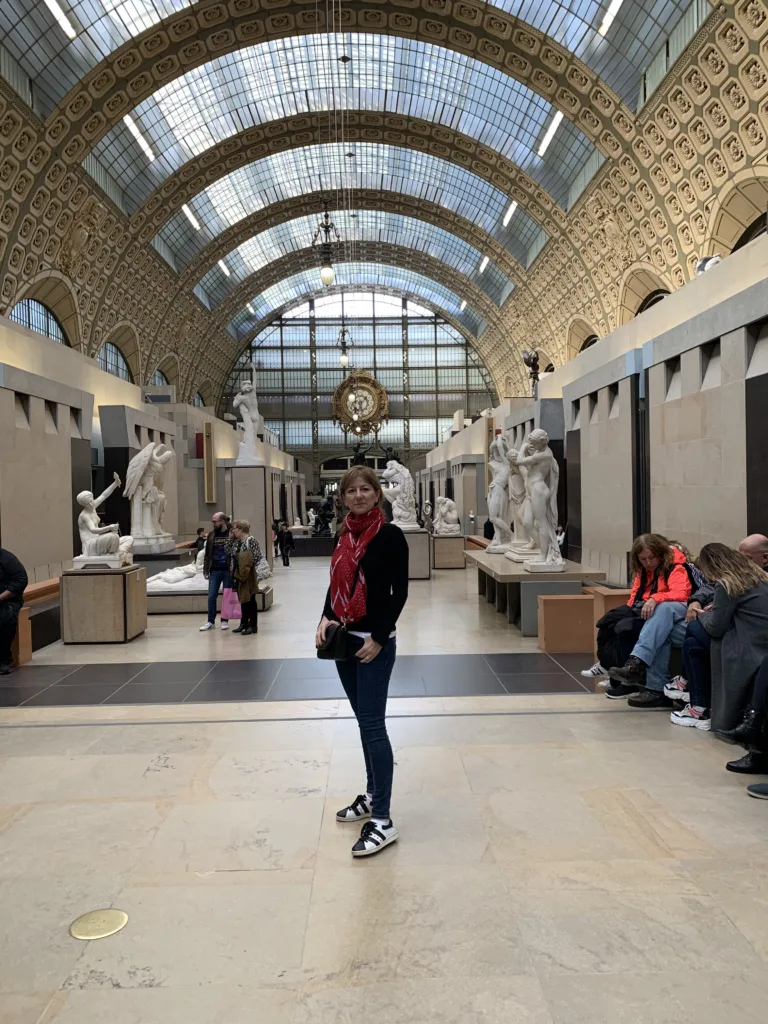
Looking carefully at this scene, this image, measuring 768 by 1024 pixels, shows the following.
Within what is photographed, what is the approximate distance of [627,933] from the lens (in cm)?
287

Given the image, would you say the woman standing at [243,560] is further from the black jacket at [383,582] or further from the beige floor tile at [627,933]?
the beige floor tile at [627,933]

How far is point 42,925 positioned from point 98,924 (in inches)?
8.9

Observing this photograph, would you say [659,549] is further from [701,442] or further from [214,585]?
[214,585]

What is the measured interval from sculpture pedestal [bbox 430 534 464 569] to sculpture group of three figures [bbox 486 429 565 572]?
442 cm

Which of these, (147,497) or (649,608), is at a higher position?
(147,497)

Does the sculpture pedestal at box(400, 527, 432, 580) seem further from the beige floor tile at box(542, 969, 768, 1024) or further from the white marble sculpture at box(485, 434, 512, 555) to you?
the beige floor tile at box(542, 969, 768, 1024)

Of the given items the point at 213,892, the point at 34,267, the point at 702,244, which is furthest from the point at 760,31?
the point at 34,267

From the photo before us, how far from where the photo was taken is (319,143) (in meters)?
29.9

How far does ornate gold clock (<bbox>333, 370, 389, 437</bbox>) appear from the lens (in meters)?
47.6

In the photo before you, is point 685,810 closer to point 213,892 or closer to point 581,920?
point 581,920

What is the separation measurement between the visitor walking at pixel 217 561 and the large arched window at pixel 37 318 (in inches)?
569

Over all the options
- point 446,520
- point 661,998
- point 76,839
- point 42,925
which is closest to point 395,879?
point 661,998

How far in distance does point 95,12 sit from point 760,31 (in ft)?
51.3

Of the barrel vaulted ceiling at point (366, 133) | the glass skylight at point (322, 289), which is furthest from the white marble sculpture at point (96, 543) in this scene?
the glass skylight at point (322, 289)
